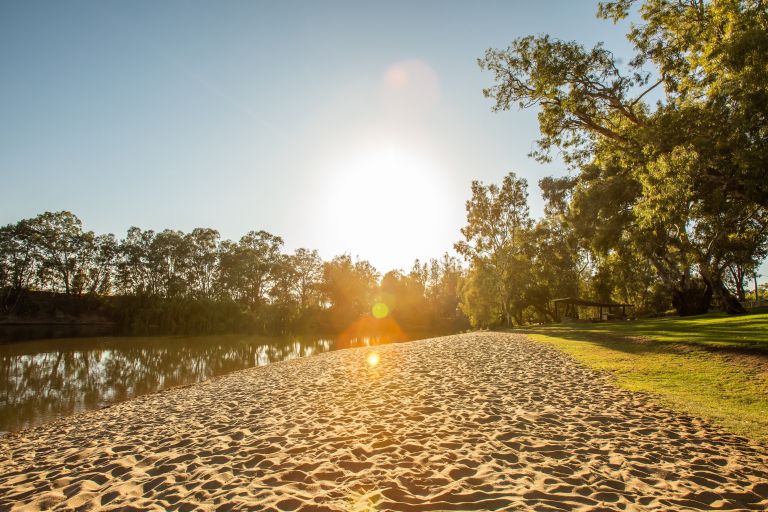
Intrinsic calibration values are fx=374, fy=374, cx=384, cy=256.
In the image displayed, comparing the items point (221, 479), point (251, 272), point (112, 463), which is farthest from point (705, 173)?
point (251, 272)

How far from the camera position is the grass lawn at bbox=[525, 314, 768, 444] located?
7.70 meters

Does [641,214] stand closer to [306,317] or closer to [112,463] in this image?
[112,463]

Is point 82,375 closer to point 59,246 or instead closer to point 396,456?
point 396,456

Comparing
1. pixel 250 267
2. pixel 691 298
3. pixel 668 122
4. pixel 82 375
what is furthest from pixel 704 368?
pixel 250 267

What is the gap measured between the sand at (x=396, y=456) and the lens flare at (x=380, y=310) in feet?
242

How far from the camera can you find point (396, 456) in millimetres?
5742

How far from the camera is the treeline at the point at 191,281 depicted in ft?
191

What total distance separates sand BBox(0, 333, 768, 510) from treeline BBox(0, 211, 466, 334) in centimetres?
5408

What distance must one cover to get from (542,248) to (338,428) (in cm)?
4533

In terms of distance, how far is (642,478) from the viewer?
4848 millimetres

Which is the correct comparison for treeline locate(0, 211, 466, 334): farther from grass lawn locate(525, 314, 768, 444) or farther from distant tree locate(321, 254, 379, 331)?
grass lawn locate(525, 314, 768, 444)

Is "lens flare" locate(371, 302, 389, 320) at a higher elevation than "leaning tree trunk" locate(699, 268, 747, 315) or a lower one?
lower

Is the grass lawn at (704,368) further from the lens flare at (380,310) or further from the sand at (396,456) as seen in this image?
the lens flare at (380,310)

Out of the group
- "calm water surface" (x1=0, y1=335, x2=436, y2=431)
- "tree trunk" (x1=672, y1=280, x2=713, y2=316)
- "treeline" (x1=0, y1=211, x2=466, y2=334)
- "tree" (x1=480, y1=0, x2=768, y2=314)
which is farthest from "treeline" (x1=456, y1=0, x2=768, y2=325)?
"treeline" (x1=0, y1=211, x2=466, y2=334)
